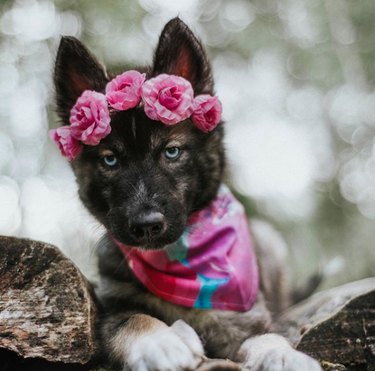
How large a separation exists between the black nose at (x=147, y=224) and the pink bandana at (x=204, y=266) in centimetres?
32

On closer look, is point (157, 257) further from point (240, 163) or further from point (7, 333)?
point (240, 163)

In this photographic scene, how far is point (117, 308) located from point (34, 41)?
4251mm

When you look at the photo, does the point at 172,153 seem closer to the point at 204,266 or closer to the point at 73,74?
the point at 204,266

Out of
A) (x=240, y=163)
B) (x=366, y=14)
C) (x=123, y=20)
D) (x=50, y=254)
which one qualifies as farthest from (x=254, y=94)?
(x=50, y=254)

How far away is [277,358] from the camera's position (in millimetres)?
2254

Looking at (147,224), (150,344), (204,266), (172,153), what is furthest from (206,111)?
(150,344)

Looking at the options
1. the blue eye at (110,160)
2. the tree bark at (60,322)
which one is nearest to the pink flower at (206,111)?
the blue eye at (110,160)

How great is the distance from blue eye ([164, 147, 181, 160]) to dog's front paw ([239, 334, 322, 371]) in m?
1.12

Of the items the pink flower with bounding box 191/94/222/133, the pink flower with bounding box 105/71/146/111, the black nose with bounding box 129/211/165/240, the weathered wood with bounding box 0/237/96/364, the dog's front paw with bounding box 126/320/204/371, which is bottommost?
the dog's front paw with bounding box 126/320/204/371

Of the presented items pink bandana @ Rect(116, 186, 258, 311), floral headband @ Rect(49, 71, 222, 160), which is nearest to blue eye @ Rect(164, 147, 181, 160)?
floral headband @ Rect(49, 71, 222, 160)

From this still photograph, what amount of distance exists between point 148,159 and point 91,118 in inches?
15.1

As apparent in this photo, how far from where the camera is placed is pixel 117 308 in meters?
2.95

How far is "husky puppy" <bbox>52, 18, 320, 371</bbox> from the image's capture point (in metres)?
2.65

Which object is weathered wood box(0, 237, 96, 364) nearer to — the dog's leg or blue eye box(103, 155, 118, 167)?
the dog's leg
